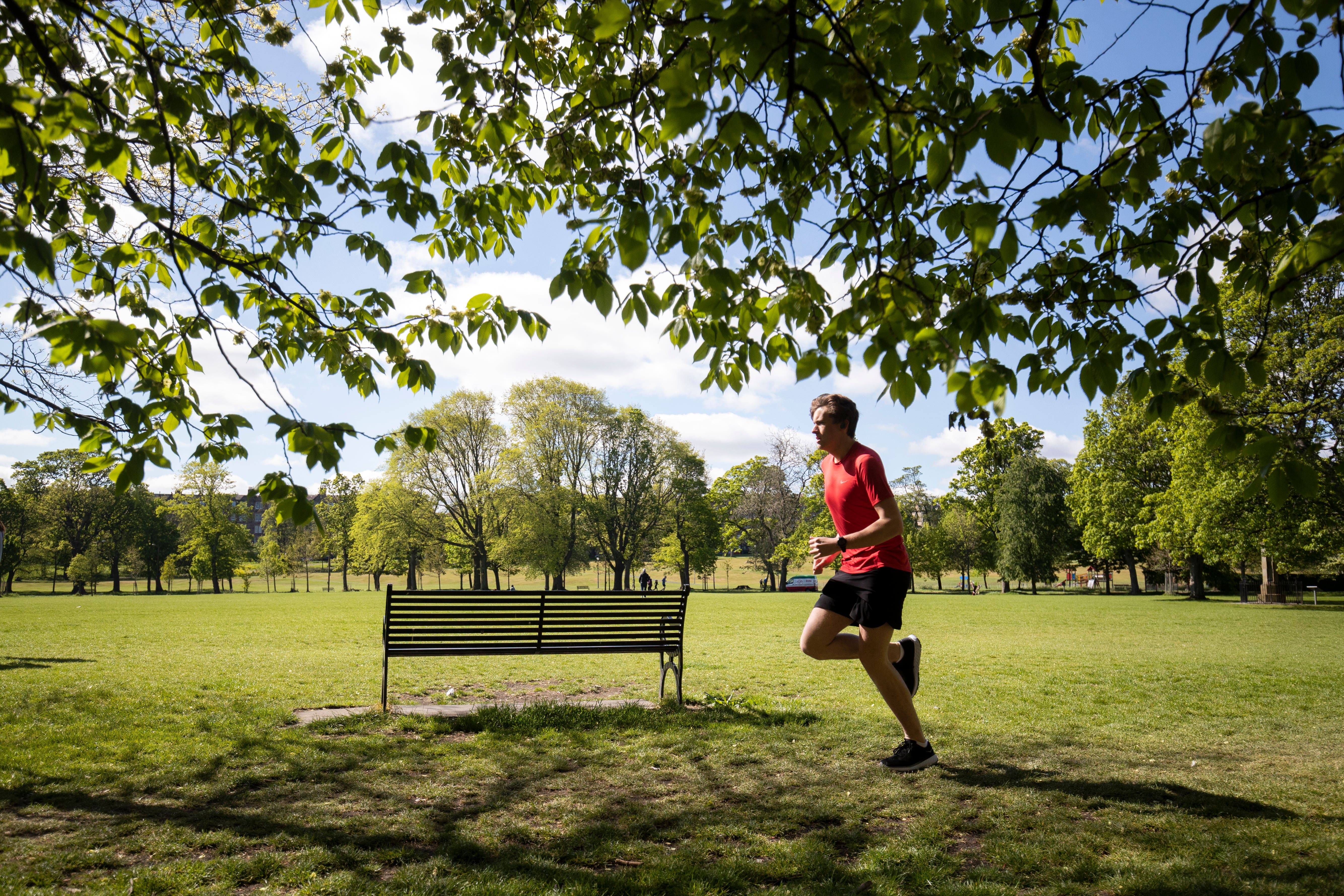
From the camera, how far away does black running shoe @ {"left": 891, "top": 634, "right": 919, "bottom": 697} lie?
5258 millimetres

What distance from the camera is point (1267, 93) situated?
312cm

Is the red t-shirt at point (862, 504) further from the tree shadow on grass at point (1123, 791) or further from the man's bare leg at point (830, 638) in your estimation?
the tree shadow on grass at point (1123, 791)

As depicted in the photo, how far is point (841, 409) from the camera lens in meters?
4.84

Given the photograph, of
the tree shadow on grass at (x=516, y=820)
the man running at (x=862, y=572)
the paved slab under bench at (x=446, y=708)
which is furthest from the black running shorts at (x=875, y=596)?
the paved slab under bench at (x=446, y=708)

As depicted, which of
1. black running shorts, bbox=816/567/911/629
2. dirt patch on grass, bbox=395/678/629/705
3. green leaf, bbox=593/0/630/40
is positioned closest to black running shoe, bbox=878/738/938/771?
black running shorts, bbox=816/567/911/629

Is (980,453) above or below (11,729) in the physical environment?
above

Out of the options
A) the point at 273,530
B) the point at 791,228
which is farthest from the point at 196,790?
the point at 273,530

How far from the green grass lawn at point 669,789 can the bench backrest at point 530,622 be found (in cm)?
62

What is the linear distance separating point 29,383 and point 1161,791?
723 centimetres

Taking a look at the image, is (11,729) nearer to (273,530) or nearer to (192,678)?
(192,678)

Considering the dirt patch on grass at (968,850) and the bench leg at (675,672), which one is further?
the bench leg at (675,672)

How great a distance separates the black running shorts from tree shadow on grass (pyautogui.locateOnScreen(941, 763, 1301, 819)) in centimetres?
113

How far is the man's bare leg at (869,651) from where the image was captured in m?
4.61

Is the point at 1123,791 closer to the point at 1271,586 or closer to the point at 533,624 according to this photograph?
the point at 533,624
